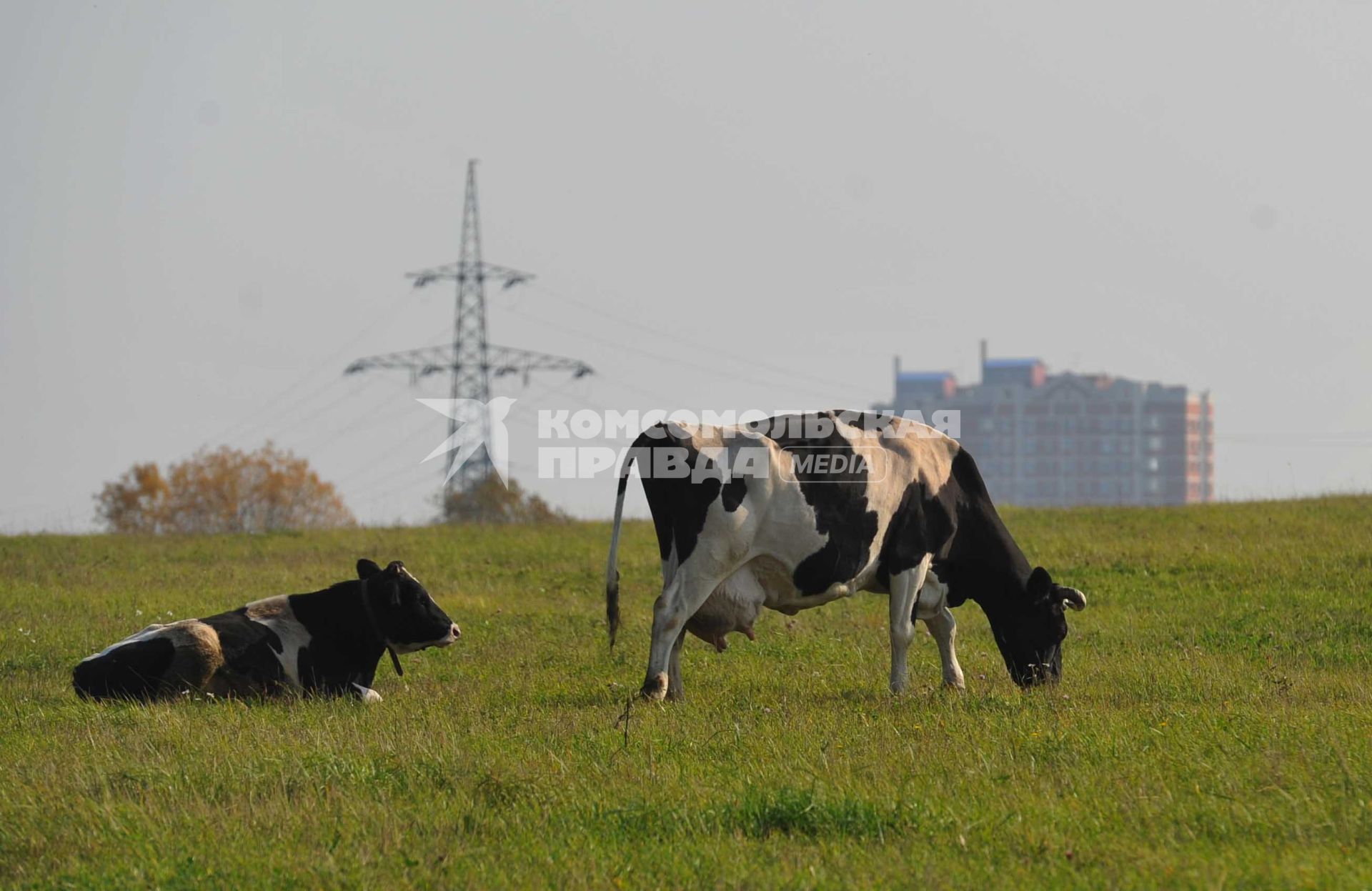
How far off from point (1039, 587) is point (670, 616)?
3.49 meters

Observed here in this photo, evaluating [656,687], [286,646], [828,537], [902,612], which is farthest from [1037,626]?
[286,646]

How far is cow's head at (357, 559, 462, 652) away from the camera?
1377cm

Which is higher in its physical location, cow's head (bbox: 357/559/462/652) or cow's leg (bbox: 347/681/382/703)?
cow's head (bbox: 357/559/462/652)

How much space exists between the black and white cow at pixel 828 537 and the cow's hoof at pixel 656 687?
0.6 inches

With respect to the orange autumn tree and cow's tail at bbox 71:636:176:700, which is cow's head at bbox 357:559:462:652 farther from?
the orange autumn tree

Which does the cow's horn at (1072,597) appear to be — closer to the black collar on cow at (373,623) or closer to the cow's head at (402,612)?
the cow's head at (402,612)

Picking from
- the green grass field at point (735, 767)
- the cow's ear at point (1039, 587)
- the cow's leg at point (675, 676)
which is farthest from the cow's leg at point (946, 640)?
the cow's leg at point (675, 676)

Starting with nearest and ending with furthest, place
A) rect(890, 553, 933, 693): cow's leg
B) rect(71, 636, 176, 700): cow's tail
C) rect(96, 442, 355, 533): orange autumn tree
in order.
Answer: rect(71, 636, 176, 700): cow's tail < rect(890, 553, 933, 693): cow's leg < rect(96, 442, 355, 533): orange autumn tree

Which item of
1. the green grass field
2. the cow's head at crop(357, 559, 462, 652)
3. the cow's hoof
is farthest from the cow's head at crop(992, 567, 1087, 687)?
the cow's head at crop(357, 559, 462, 652)

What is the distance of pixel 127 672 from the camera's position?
1278cm

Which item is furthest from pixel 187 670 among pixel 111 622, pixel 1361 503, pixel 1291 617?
pixel 1361 503

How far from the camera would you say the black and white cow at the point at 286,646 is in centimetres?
1282

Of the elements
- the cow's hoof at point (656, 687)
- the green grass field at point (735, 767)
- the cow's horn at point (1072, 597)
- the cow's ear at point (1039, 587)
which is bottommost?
the green grass field at point (735, 767)

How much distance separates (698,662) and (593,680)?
1.36 metres
